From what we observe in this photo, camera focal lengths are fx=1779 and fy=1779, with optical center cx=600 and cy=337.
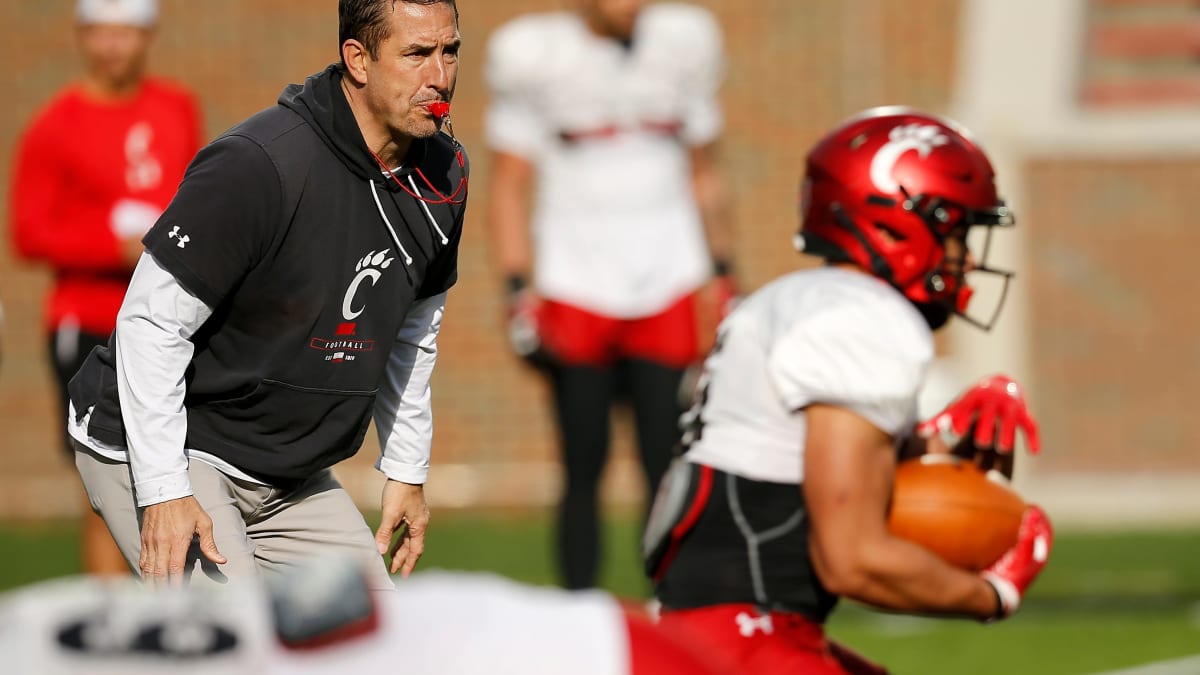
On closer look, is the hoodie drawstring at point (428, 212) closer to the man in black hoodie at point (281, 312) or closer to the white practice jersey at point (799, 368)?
the man in black hoodie at point (281, 312)

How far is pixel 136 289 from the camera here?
10.3ft

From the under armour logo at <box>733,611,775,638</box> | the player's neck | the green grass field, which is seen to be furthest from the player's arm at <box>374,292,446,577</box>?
the green grass field

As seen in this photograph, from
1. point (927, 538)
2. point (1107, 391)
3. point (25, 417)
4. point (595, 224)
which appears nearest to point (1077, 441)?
Result: point (1107, 391)

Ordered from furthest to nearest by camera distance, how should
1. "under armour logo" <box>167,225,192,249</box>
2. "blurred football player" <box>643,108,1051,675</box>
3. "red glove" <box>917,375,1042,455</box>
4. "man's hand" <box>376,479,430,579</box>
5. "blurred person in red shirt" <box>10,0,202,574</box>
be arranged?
"blurred person in red shirt" <box>10,0,202,574</box>, "red glove" <box>917,375,1042,455</box>, "man's hand" <box>376,479,430,579</box>, "blurred football player" <box>643,108,1051,675</box>, "under armour logo" <box>167,225,192,249</box>

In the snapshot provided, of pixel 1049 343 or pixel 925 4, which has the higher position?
pixel 925 4

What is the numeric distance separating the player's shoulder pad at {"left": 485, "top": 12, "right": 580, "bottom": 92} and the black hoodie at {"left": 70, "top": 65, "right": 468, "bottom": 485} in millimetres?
3084

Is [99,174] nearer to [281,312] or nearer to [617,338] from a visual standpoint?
[617,338]

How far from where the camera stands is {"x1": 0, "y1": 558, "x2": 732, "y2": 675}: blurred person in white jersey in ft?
5.32

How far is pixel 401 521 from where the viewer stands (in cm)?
365

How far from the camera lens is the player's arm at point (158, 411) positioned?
3.12 meters

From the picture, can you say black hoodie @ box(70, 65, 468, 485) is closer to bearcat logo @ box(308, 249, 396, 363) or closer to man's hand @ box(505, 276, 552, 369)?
bearcat logo @ box(308, 249, 396, 363)

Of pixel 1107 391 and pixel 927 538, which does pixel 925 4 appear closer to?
pixel 1107 391

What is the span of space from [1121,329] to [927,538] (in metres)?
6.91

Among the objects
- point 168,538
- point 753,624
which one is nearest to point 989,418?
point 753,624
